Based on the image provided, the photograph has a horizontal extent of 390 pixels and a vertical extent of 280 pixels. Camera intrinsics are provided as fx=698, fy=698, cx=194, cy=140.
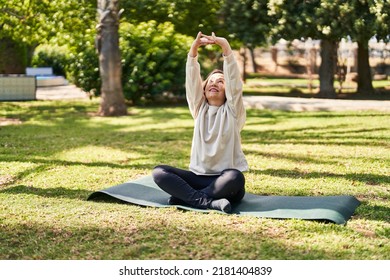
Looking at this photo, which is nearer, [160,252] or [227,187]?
[160,252]

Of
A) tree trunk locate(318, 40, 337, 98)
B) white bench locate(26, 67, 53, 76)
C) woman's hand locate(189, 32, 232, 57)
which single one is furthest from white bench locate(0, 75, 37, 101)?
woman's hand locate(189, 32, 232, 57)

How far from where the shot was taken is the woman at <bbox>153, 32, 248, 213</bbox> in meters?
5.98

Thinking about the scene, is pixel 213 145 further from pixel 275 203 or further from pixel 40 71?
pixel 40 71

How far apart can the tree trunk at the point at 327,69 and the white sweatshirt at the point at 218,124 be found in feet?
43.6

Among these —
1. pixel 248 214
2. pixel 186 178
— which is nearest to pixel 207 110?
pixel 186 178

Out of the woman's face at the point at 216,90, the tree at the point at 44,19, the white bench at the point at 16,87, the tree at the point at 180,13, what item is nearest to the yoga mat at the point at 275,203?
the woman's face at the point at 216,90

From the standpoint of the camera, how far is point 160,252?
4793 mm

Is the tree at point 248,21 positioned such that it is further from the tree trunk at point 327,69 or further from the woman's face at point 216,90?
the woman's face at point 216,90

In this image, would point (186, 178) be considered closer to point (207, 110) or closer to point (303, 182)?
point (207, 110)

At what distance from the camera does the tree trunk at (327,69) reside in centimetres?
1898

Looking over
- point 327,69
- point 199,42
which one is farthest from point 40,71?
point 199,42

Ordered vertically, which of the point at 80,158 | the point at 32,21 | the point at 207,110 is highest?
the point at 32,21

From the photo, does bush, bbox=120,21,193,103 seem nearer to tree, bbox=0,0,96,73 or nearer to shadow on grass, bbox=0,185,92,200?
tree, bbox=0,0,96,73
